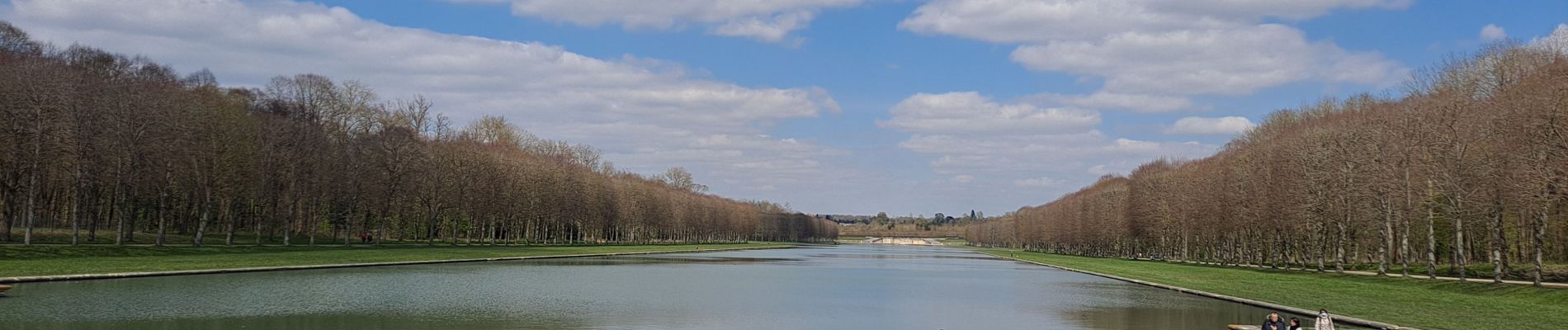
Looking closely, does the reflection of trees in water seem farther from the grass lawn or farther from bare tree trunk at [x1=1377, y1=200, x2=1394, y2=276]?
the grass lawn

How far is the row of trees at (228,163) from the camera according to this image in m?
58.8

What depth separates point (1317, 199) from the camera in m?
66.1

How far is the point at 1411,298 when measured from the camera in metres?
41.4

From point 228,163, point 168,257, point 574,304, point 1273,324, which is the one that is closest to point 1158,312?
point 1273,324

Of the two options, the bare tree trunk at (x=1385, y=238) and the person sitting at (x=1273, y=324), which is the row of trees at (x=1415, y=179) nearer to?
the bare tree trunk at (x=1385, y=238)

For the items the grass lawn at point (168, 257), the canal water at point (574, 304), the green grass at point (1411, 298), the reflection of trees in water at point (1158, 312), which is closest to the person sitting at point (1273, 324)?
the reflection of trees in water at point (1158, 312)

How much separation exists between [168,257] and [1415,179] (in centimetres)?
6327

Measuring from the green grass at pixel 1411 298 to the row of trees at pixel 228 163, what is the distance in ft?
185

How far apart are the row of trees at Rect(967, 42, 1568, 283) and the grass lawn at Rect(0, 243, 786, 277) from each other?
2158 inches

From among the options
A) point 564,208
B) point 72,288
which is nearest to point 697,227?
point 564,208

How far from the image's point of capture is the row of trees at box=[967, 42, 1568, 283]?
1805 inches

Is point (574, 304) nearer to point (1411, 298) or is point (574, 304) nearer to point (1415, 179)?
point (1411, 298)

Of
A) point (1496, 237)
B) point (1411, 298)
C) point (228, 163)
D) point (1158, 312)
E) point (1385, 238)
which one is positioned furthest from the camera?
point (228, 163)

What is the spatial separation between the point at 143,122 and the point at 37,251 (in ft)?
41.8
